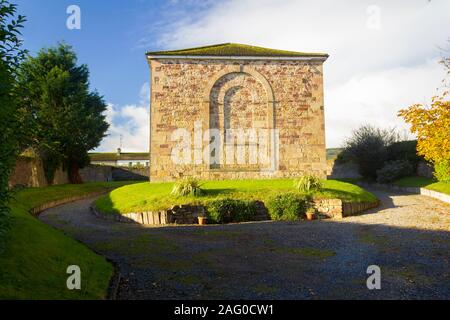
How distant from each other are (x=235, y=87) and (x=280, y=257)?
57.6 ft

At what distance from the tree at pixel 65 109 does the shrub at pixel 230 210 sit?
2094cm

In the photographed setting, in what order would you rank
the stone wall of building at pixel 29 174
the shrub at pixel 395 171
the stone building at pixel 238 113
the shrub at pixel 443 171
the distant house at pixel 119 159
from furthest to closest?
the distant house at pixel 119 159 < the shrub at pixel 395 171 < the stone wall of building at pixel 29 174 < the stone building at pixel 238 113 < the shrub at pixel 443 171

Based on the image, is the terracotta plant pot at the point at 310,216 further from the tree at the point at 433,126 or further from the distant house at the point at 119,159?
the distant house at the point at 119,159

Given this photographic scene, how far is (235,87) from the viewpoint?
2488 cm

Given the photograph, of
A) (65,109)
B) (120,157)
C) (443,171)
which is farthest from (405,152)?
(120,157)

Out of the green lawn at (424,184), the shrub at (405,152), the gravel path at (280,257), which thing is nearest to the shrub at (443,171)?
the green lawn at (424,184)

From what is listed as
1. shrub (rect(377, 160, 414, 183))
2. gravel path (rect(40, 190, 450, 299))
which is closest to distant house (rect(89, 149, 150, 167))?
shrub (rect(377, 160, 414, 183))

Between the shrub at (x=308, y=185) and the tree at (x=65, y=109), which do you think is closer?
the shrub at (x=308, y=185)

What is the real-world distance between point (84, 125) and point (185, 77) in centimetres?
1415

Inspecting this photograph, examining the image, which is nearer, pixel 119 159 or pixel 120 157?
pixel 119 159

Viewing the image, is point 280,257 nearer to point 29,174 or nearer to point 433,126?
point 433,126

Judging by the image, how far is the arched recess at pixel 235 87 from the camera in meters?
24.4

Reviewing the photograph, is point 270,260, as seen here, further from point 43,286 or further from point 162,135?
point 162,135
